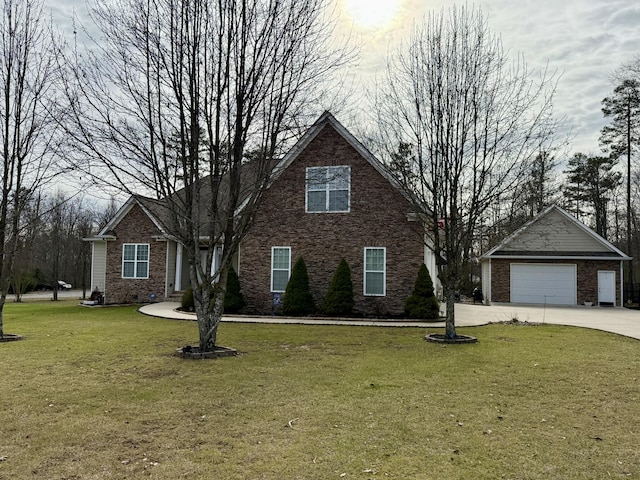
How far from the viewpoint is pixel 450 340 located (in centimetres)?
1120

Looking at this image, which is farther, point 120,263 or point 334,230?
point 120,263

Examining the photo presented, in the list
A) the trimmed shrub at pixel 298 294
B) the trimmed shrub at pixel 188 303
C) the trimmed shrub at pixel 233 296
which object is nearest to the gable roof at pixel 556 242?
the trimmed shrub at pixel 298 294

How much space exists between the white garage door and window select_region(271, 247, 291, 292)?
13.2m

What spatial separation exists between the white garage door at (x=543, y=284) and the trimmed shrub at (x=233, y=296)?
14873 millimetres

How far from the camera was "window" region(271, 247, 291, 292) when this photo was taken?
1802 cm

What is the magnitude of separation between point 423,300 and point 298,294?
4.30 m

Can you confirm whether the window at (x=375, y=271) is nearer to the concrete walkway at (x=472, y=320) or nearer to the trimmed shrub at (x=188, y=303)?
the concrete walkway at (x=472, y=320)

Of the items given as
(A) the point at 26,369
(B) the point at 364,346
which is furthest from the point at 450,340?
(A) the point at 26,369

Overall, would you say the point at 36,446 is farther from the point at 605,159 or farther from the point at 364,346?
the point at 605,159

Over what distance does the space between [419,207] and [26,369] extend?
8.92m

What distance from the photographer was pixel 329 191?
17750 millimetres

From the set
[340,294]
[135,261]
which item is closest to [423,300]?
Answer: [340,294]

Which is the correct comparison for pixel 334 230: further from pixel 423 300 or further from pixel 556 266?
pixel 556 266

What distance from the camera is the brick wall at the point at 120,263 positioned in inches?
856
